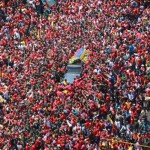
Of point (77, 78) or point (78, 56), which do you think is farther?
point (78, 56)

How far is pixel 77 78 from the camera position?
29.9 metres

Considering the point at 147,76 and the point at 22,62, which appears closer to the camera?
the point at 147,76

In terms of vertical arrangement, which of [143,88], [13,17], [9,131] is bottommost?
[9,131]

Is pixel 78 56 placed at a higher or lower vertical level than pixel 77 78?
higher

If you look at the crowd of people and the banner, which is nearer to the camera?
the crowd of people

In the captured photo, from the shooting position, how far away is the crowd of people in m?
24.5

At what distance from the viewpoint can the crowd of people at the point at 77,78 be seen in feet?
80.4

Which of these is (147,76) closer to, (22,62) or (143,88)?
(143,88)

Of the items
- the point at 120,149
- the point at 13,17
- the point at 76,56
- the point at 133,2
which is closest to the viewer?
the point at 120,149

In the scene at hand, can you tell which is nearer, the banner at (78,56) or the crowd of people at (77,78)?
the crowd of people at (77,78)

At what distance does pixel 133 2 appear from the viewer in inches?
1367

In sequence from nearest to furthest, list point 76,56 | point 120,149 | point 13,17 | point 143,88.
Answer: point 120,149 → point 143,88 → point 76,56 → point 13,17

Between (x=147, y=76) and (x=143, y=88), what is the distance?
42.0 inches

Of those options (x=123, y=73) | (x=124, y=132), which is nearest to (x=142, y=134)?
(x=124, y=132)
